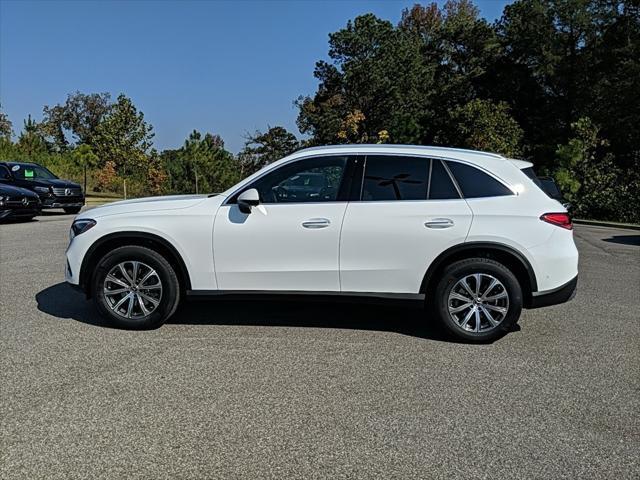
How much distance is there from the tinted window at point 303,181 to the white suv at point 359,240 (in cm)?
1

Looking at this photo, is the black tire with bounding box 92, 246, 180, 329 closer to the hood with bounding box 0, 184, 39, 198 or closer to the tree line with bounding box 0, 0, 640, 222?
the hood with bounding box 0, 184, 39, 198

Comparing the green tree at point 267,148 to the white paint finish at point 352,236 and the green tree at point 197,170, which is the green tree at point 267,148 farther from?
the white paint finish at point 352,236

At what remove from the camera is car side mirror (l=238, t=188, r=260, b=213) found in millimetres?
5102

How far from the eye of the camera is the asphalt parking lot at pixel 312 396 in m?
3.11

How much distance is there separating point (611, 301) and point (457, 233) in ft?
10.3

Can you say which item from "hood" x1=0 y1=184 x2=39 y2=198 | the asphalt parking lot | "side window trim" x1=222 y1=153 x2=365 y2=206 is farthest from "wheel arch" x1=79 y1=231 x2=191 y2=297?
"hood" x1=0 y1=184 x2=39 y2=198

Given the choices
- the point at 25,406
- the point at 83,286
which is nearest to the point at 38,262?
the point at 83,286

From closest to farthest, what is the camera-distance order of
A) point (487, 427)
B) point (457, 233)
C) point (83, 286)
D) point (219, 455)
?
point (219, 455) < point (487, 427) < point (457, 233) < point (83, 286)

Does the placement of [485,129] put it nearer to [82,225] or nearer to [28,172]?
[28,172]

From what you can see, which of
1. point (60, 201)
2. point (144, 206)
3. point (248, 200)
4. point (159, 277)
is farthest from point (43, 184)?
point (248, 200)

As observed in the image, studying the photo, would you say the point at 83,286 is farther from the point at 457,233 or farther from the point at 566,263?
the point at 566,263

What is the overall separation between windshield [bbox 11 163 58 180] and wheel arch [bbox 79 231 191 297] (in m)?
14.6

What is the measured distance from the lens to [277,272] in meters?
5.20

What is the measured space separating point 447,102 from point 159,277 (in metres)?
45.4
